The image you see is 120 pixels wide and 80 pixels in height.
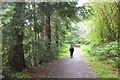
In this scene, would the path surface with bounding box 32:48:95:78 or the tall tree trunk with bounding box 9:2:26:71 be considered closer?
the tall tree trunk with bounding box 9:2:26:71

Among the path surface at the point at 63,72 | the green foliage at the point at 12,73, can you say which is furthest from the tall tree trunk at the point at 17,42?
the path surface at the point at 63,72

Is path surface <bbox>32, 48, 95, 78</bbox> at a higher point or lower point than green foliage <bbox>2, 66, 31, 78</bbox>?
lower

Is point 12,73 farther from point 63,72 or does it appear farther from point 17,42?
point 63,72

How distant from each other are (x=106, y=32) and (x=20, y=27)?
18.5 m

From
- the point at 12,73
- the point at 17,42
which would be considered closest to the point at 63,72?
the point at 12,73

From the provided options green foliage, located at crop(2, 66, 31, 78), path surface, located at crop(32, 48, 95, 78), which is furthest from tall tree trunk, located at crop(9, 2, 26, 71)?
path surface, located at crop(32, 48, 95, 78)

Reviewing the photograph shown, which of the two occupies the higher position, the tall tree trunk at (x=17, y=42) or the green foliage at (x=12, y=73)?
the tall tree trunk at (x=17, y=42)

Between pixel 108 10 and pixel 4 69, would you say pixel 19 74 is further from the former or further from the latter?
pixel 108 10

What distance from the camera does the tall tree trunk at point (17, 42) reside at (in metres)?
12.3

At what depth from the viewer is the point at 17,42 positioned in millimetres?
13430

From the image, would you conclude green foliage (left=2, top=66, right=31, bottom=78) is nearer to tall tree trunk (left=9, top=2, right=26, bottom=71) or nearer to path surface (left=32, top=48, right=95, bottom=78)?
tall tree trunk (left=9, top=2, right=26, bottom=71)

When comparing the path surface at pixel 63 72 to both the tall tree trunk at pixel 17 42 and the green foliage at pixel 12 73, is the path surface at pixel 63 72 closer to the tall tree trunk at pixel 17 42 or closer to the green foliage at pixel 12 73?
the green foliage at pixel 12 73

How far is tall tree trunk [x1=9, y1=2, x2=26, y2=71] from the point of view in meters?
12.3

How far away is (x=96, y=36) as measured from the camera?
31.5 meters
